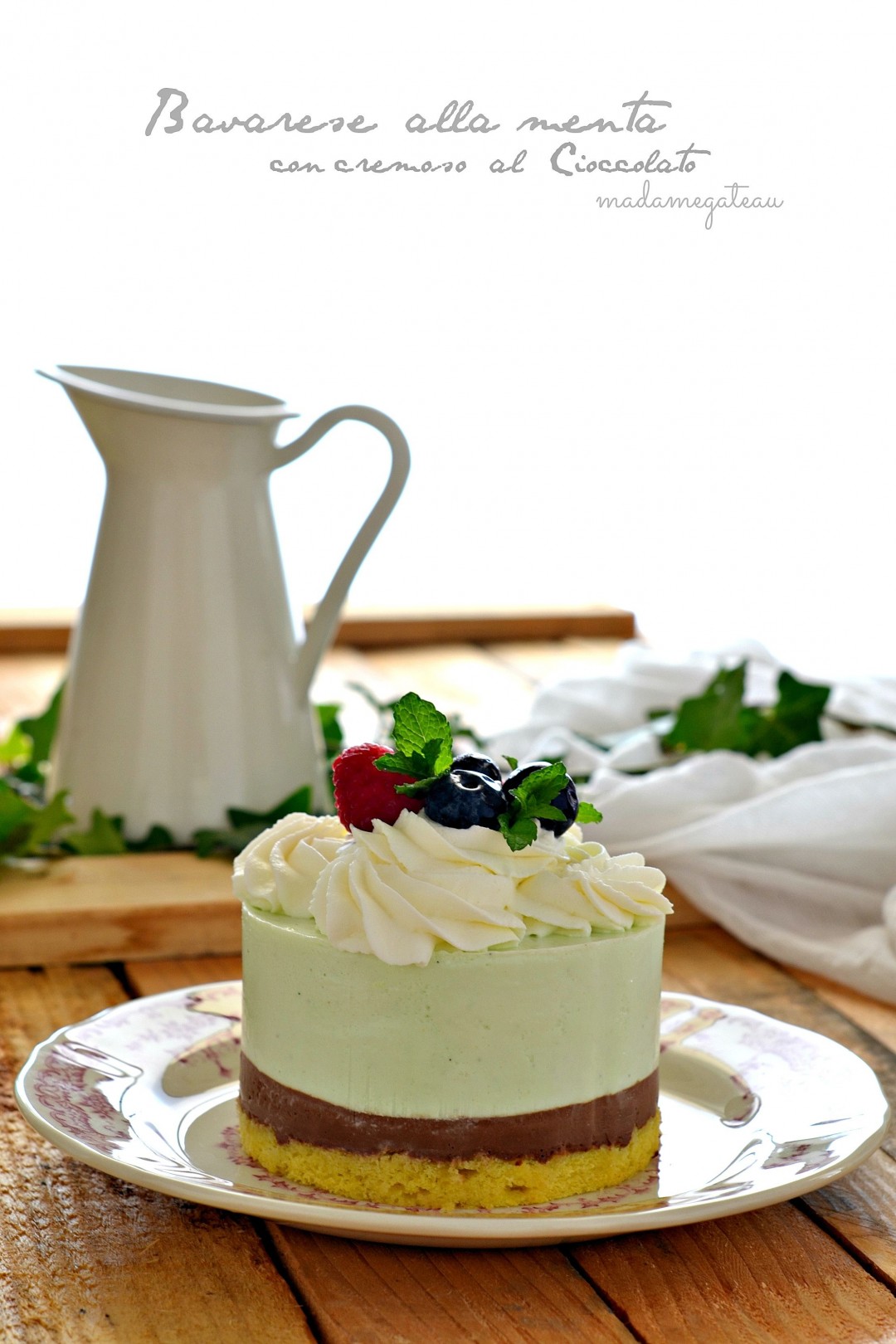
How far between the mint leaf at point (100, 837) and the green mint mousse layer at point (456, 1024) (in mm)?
474

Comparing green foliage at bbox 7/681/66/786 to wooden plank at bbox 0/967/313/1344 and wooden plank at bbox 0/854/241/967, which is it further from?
wooden plank at bbox 0/967/313/1344

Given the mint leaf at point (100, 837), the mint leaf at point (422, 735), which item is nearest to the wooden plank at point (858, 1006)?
the mint leaf at point (422, 735)

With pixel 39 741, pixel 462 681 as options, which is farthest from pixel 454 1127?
pixel 462 681

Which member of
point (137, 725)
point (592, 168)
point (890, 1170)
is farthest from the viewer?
point (592, 168)

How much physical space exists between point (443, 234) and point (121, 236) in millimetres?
710

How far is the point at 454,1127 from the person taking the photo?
65 cm

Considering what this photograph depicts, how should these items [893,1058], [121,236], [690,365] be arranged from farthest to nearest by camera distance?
1. [690,365]
2. [121,236]
3. [893,1058]

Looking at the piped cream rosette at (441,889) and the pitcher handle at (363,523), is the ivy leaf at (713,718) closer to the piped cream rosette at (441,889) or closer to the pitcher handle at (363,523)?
the pitcher handle at (363,523)

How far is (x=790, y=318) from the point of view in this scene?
3.46 meters

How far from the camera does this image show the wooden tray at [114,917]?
1.02m

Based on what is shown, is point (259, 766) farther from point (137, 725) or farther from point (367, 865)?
point (367, 865)

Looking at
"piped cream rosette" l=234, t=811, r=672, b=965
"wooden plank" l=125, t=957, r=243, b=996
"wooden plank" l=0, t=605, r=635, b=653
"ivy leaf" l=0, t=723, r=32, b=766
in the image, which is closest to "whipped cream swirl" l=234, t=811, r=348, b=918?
"piped cream rosette" l=234, t=811, r=672, b=965

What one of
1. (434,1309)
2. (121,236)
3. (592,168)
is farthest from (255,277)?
(434,1309)

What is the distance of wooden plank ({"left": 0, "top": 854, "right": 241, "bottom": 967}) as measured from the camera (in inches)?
40.0
